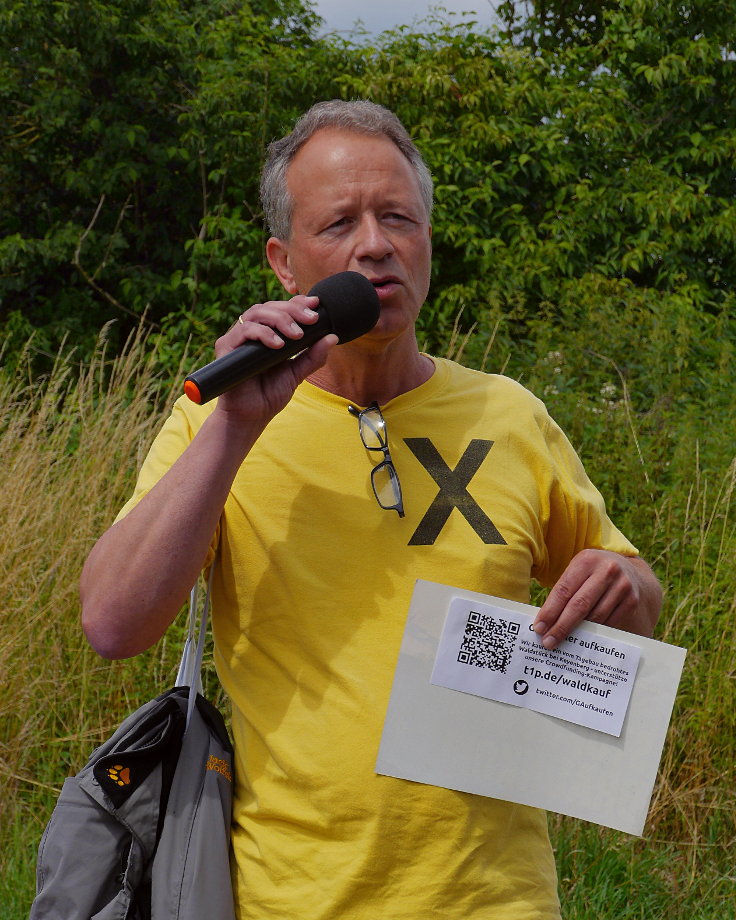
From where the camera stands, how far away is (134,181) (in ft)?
28.8

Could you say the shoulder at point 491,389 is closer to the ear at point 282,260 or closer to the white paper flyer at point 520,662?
the ear at point 282,260

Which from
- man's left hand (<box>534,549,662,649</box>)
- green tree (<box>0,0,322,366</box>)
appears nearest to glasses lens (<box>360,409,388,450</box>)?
man's left hand (<box>534,549,662,649</box>)

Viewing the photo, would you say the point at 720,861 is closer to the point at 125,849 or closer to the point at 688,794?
the point at 688,794

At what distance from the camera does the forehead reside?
1808mm

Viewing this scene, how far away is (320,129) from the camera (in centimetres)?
188

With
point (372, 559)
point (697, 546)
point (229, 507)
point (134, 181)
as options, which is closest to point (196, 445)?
point (229, 507)

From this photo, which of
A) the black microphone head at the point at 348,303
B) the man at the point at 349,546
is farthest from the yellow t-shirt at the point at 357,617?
the black microphone head at the point at 348,303

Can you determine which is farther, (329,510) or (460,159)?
(460,159)

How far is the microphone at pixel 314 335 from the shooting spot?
1394mm

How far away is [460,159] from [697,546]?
4394 millimetres

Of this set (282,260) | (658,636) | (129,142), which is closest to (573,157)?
(129,142)

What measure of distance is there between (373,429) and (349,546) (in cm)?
22

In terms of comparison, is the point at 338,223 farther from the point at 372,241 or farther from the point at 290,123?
the point at 290,123

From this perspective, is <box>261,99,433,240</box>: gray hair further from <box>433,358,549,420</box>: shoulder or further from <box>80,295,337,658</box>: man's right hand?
<box>80,295,337,658</box>: man's right hand
